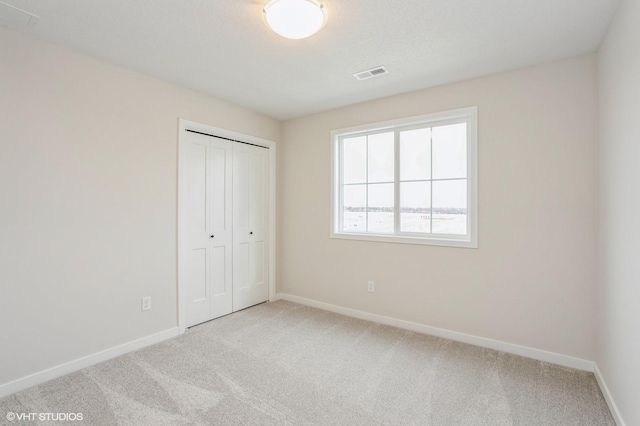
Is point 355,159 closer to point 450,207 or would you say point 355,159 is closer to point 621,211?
point 450,207

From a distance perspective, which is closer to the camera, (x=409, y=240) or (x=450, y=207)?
(x=450, y=207)

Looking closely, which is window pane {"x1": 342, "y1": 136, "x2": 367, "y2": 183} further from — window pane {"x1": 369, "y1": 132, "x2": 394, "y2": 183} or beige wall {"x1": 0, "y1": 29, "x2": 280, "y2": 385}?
A: beige wall {"x1": 0, "y1": 29, "x2": 280, "y2": 385}

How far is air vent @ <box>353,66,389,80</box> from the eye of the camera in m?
2.69

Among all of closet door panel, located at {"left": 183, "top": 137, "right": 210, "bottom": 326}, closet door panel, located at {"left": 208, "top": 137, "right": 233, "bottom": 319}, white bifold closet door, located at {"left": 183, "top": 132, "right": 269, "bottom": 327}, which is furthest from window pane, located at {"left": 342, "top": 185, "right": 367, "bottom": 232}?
closet door panel, located at {"left": 183, "top": 137, "right": 210, "bottom": 326}

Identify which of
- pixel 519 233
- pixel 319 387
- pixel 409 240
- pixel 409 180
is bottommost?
pixel 319 387

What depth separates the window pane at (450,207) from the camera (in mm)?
3020

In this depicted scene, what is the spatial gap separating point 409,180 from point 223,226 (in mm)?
2183

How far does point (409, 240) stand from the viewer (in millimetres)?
3242

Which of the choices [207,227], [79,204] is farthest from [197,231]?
[79,204]

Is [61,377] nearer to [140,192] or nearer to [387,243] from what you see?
[140,192]

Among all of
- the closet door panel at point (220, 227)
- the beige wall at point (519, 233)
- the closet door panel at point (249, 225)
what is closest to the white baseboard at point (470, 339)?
the beige wall at point (519, 233)

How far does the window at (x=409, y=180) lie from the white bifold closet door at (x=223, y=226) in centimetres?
104

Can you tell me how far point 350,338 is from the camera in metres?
3.02

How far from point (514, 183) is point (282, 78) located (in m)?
2.28
